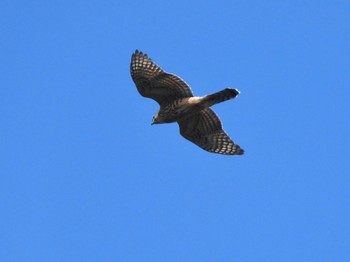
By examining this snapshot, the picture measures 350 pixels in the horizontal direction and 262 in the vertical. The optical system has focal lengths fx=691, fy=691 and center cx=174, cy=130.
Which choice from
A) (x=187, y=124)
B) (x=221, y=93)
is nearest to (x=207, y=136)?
(x=187, y=124)

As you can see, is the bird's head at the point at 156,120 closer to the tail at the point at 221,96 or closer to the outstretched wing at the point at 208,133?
the outstretched wing at the point at 208,133

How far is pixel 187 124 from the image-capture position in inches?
843

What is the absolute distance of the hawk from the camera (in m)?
20.3

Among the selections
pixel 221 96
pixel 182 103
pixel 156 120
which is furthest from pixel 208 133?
pixel 221 96

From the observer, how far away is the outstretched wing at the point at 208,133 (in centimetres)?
2130

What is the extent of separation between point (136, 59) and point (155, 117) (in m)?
1.87

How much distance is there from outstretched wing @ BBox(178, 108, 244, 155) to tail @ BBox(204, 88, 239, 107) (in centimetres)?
110

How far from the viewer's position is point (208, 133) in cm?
2158

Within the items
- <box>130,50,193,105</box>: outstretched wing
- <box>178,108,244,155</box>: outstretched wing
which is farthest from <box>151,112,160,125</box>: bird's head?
<box>178,108,244,155</box>: outstretched wing

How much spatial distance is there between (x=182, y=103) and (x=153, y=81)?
3.57 feet

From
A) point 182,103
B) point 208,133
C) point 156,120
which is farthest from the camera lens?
point 208,133

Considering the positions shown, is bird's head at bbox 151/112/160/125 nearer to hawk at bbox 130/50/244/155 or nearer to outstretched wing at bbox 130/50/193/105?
hawk at bbox 130/50/244/155

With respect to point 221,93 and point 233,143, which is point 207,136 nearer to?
point 233,143

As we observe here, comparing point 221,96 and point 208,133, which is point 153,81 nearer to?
point 221,96
